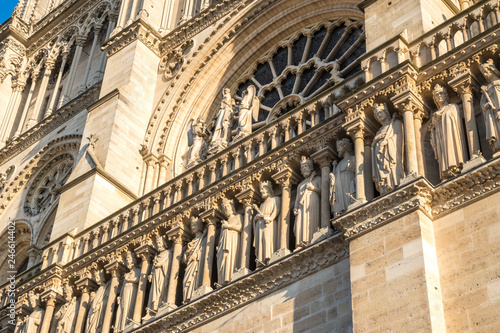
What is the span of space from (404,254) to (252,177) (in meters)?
3.74

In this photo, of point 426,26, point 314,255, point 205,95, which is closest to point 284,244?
point 314,255

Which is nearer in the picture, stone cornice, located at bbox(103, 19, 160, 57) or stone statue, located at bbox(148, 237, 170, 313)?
stone statue, located at bbox(148, 237, 170, 313)

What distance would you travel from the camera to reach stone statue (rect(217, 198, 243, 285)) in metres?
12.0

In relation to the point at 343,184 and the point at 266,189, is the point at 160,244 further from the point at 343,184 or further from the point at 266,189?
the point at 343,184

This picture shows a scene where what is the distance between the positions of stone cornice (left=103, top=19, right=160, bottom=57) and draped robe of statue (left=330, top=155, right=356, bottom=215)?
32.3ft

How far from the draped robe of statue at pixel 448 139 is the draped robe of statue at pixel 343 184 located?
1217 millimetres

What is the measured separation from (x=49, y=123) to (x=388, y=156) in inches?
551

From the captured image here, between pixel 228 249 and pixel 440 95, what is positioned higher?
pixel 440 95

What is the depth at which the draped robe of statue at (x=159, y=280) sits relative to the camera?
42.1ft

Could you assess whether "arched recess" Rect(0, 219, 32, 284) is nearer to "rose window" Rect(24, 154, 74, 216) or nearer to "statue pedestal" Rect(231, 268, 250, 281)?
"rose window" Rect(24, 154, 74, 216)

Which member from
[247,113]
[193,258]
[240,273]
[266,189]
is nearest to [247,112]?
[247,113]

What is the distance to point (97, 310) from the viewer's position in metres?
13.9

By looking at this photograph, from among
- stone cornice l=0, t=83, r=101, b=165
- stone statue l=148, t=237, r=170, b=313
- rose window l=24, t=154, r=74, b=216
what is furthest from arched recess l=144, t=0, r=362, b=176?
stone statue l=148, t=237, r=170, b=313

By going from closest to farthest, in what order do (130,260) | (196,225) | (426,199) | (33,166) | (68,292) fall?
1. (426,199)
2. (196,225)
3. (130,260)
4. (68,292)
5. (33,166)
